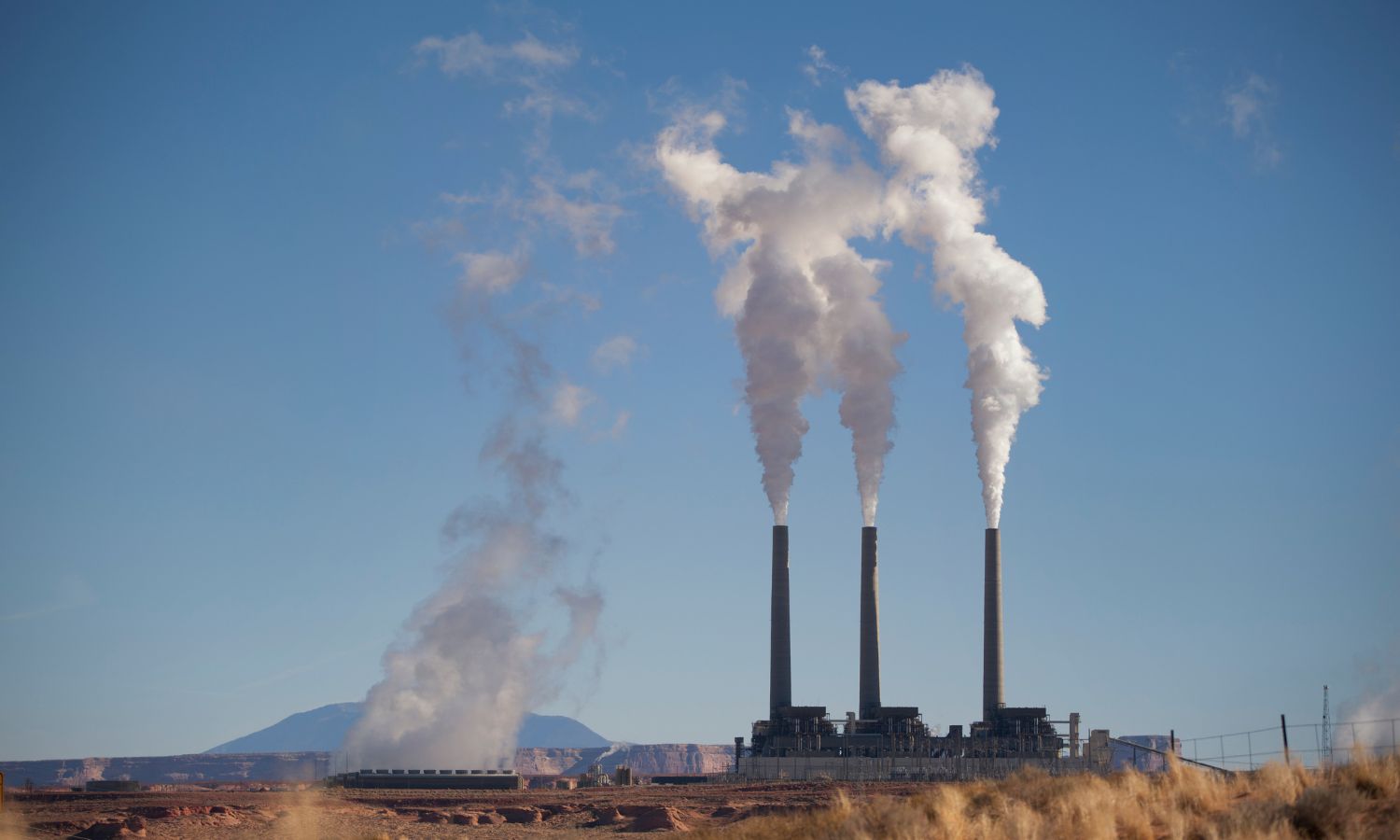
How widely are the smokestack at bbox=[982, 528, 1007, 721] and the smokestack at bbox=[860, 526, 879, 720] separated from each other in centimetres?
740

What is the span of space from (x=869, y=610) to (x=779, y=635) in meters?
6.27

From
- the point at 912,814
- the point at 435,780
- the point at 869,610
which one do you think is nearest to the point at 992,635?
the point at 869,610

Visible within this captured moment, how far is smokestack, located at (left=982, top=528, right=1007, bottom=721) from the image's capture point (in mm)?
93688

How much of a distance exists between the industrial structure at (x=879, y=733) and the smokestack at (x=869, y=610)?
0.21 ft

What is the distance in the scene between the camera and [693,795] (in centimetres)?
7662

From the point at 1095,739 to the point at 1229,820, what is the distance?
68634 mm

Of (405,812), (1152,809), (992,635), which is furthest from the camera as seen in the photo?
(992,635)

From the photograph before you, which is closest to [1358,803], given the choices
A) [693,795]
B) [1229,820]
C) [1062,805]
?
[1229,820]

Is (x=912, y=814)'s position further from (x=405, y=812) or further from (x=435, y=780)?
(x=435, y=780)

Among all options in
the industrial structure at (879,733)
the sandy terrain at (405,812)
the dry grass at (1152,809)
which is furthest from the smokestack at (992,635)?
the dry grass at (1152,809)

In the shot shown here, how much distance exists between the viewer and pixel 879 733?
9681 cm

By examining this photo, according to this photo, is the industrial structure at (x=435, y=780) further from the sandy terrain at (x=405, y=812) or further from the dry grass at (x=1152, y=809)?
the dry grass at (x=1152, y=809)

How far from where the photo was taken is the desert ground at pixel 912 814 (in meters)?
25.0

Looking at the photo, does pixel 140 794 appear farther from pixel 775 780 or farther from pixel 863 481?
pixel 863 481
